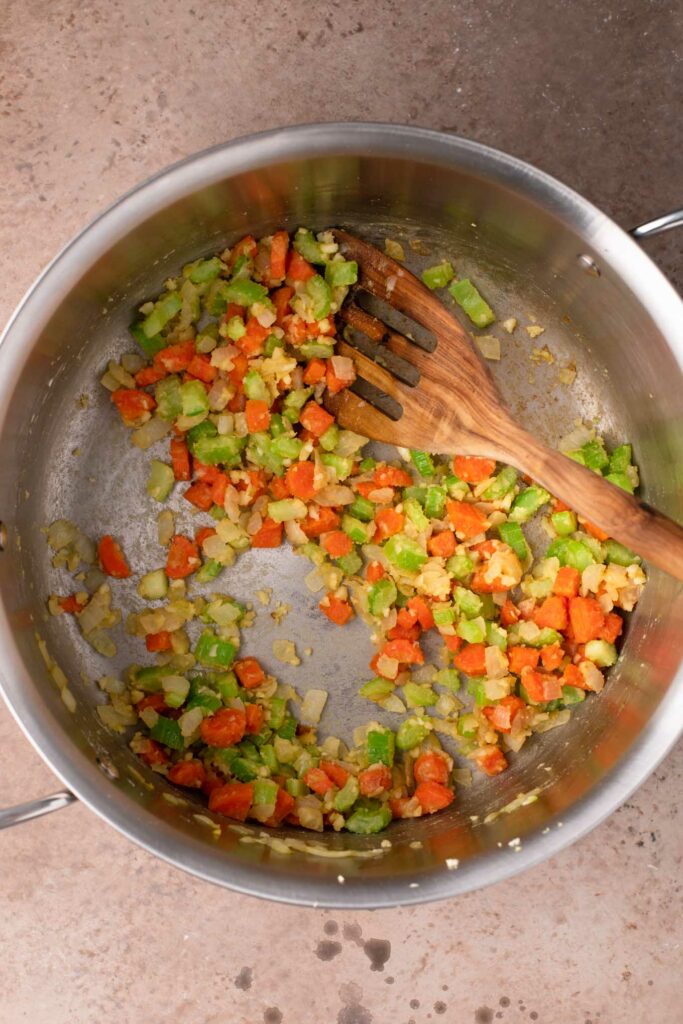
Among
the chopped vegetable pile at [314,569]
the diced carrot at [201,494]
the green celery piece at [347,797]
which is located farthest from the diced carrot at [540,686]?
the diced carrot at [201,494]

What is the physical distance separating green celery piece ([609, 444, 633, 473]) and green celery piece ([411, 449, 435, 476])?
0.40m

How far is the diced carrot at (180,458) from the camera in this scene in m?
2.03

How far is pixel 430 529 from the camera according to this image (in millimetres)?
2010

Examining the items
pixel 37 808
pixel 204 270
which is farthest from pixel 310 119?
pixel 37 808

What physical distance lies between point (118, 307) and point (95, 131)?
1.49 feet

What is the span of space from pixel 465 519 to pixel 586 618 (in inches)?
13.1

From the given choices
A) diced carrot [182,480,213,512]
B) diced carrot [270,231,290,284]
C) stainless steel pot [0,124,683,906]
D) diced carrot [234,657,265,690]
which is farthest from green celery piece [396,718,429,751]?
diced carrot [270,231,290,284]

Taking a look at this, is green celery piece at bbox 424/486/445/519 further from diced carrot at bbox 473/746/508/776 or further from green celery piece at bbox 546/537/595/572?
diced carrot at bbox 473/746/508/776

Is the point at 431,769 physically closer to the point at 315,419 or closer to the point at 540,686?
the point at 540,686

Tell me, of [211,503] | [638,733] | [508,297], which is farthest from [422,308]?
[638,733]

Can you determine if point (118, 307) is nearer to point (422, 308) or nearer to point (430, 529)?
point (422, 308)

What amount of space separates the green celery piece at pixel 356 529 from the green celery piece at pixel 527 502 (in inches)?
12.8

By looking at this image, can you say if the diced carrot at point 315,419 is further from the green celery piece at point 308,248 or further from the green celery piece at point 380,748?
the green celery piece at point 380,748

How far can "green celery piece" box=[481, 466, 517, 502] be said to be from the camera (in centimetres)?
202
